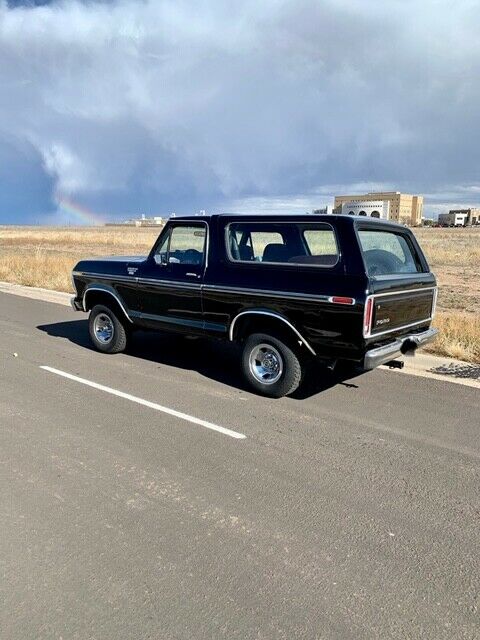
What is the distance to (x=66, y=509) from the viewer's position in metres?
3.37

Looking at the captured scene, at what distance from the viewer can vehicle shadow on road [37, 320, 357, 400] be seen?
625cm

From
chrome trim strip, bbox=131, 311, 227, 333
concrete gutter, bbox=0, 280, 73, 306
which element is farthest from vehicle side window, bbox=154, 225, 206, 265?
concrete gutter, bbox=0, 280, 73, 306

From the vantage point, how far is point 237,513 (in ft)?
11.0

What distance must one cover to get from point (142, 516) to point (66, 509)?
A: 1.66ft

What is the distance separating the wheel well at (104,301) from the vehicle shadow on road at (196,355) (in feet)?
2.07

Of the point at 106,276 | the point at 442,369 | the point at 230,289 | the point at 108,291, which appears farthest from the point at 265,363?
the point at 106,276

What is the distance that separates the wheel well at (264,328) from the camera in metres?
5.55

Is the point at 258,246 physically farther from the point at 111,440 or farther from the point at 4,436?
the point at 4,436

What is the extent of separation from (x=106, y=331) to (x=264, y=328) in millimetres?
2936

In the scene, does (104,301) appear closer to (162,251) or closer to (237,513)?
(162,251)

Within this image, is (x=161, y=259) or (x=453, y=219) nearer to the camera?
(x=161, y=259)

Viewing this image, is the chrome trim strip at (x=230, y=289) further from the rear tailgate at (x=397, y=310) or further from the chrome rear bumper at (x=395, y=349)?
the chrome rear bumper at (x=395, y=349)

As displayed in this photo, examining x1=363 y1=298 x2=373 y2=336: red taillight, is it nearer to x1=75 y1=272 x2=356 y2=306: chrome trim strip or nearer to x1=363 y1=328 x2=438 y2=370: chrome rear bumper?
x1=75 y1=272 x2=356 y2=306: chrome trim strip

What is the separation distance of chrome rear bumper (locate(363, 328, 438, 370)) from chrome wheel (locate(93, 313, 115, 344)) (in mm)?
3999
